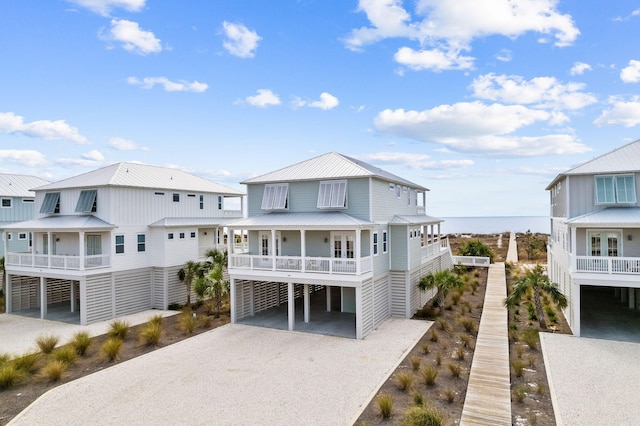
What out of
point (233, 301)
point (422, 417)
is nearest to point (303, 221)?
point (233, 301)

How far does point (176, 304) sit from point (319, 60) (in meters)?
17.9

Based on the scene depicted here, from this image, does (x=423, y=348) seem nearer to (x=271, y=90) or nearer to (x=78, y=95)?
(x=271, y=90)

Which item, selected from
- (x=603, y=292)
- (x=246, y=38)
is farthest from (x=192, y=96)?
(x=603, y=292)

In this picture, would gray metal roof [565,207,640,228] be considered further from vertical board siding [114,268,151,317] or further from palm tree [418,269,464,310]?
vertical board siding [114,268,151,317]

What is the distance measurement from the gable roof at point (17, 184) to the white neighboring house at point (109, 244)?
7.24m

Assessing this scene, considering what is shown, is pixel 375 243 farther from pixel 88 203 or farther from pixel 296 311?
pixel 88 203

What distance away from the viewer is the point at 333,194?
63.1 feet

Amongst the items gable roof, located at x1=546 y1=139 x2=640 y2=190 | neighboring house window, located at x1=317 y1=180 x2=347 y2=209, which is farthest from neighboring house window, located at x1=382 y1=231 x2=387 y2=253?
gable roof, located at x1=546 y1=139 x2=640 y2=190

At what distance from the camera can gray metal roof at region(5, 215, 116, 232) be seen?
20656 mm

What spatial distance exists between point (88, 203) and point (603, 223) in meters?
26.2

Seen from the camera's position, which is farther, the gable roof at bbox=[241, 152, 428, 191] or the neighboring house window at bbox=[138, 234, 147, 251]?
the neighboring house window at bbox=[138, 234, 147, 251]

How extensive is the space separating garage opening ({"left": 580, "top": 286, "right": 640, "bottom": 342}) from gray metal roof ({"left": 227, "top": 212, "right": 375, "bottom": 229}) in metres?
11.1

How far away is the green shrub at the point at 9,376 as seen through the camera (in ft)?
39.3

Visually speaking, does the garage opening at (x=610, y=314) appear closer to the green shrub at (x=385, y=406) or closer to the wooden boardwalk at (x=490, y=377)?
the wooden boardwalk at (x=490, y=377)
